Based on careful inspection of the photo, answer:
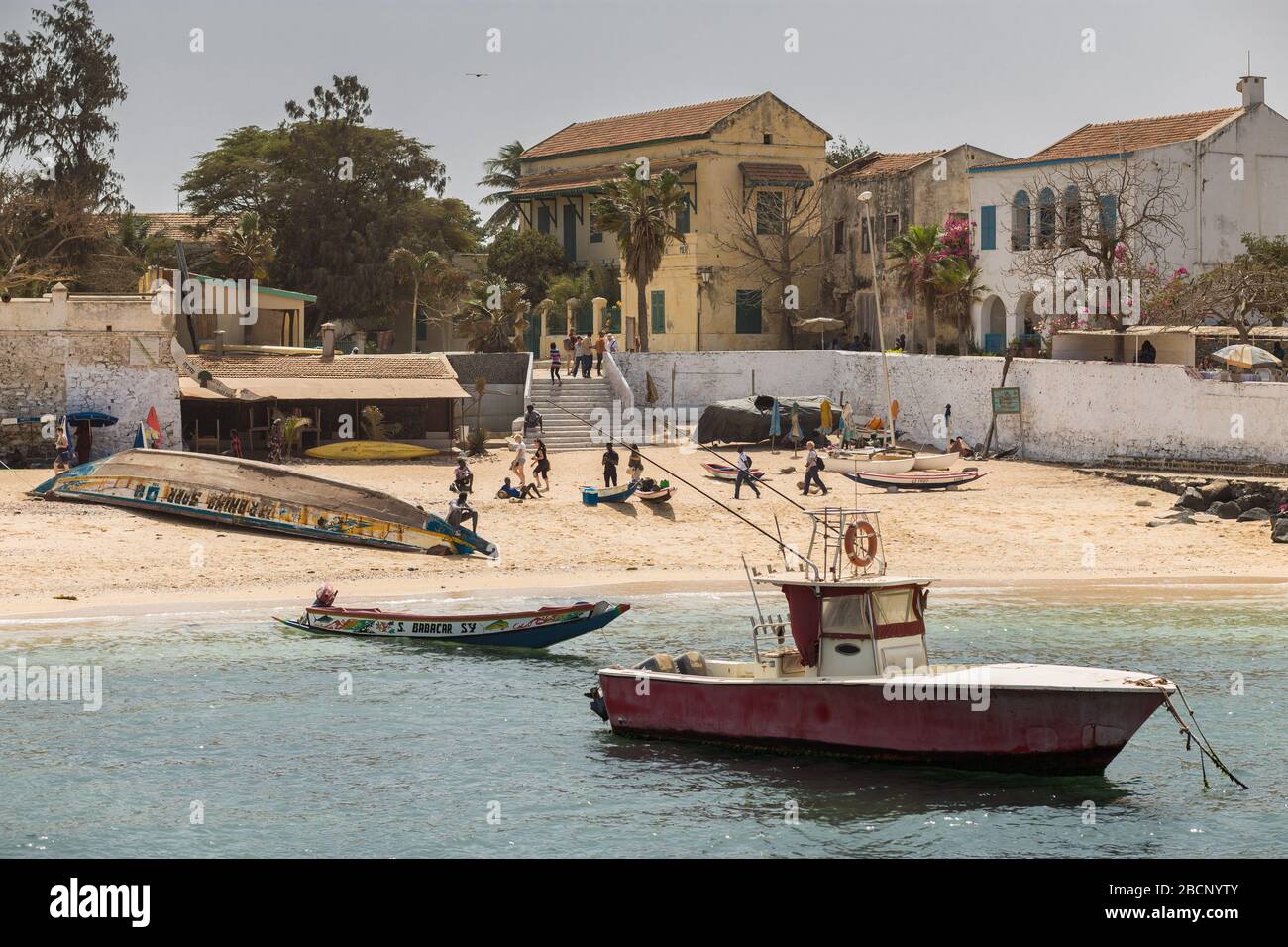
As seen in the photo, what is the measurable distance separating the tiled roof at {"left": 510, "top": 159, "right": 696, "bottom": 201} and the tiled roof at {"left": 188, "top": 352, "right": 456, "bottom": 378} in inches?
658

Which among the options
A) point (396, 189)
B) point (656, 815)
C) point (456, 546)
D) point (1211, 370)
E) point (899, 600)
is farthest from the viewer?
point (396, 189)

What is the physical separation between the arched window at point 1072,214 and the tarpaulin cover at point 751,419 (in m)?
10.3

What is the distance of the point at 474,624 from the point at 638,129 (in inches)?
1757

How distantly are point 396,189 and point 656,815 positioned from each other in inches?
2350

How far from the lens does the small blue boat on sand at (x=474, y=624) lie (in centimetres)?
2733

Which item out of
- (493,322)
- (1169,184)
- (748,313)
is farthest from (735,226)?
(1169,184)

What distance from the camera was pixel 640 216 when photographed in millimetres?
56219

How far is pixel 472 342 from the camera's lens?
61094mm

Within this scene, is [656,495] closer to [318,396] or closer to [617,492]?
[617,492]

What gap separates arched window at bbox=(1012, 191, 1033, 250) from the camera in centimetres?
5469

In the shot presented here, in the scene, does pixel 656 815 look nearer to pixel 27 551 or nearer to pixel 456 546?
pixel 456 546

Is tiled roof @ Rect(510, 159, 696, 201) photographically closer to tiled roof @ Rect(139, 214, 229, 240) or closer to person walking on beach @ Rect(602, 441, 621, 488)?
tiled roof @ Rect(139, 214, 229, 240)
